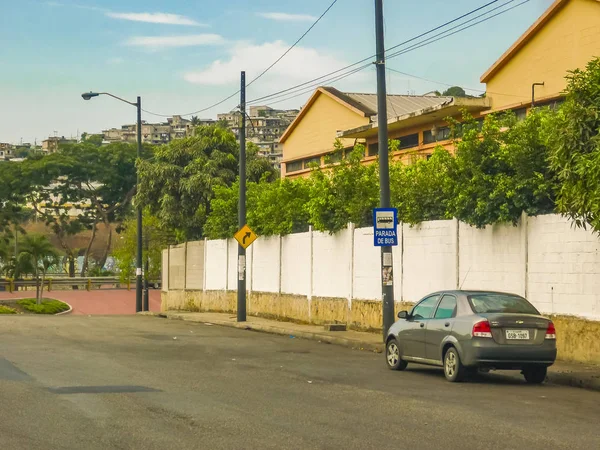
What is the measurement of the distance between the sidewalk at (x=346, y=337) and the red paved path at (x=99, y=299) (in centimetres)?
2206

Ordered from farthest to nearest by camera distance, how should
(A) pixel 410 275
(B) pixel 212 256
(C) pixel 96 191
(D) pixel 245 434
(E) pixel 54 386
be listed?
(C) pixel 96 191 < (B) pixel 212 256 < (A) pixel 410 275 < (E) pixel 54 386 < (D) pixel 245 434

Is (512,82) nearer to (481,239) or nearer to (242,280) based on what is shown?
(242,280)

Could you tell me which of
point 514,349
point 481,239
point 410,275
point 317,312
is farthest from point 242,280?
point 514,349

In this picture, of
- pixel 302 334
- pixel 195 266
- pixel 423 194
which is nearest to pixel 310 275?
pixel 302 334

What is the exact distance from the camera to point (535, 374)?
56.3 feet

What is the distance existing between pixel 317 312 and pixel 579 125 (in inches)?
691

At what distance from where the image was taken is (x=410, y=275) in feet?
89.6

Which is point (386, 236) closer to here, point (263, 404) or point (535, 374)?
point (535, 374)

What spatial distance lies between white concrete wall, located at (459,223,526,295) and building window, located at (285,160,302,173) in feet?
148

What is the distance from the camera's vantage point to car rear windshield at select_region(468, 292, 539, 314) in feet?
55.4

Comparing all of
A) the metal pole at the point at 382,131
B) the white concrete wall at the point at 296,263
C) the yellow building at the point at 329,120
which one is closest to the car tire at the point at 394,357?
the metal pole at the point at 382,131

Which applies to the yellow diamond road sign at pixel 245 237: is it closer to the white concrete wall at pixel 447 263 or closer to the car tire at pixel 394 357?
the white concrete wall at pixel 447 263

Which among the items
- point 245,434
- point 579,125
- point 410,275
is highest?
point 579,125

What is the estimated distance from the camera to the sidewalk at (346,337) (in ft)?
56.2
